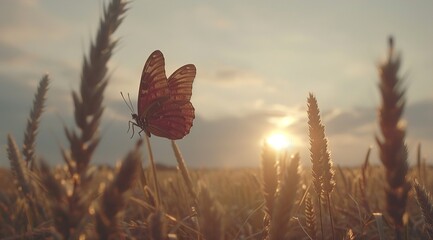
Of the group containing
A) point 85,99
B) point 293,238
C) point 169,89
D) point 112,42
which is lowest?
point 293,238

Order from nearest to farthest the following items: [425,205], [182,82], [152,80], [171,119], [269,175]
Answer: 1. [269,175]
2. [425,205]
3. [152,80]
4. [171,119]
5. [182,82]

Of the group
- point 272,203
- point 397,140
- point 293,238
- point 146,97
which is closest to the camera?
point 397,140

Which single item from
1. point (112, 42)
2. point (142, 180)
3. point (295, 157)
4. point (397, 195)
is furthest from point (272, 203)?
point (142, 180)

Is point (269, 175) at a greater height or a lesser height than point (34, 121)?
lesser

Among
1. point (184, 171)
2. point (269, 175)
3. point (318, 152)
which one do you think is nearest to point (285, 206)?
point (269, 175)

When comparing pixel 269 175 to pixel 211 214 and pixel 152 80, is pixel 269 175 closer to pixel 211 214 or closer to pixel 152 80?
pixel 211 214

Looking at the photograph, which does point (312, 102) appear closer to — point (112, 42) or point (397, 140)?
point (397, 140)
